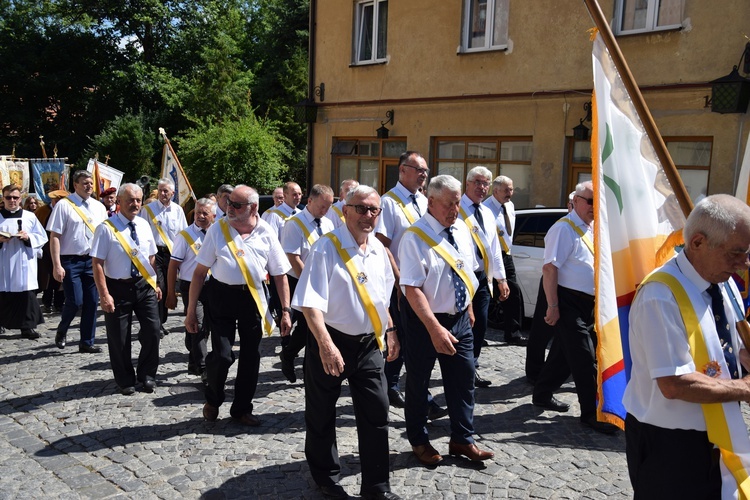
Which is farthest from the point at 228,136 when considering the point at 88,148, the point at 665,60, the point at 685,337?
the point at 685,337

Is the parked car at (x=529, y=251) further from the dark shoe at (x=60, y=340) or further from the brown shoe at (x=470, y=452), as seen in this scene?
the dark shoe at (x=60, y=340)

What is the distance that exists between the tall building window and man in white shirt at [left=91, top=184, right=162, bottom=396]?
9.18m

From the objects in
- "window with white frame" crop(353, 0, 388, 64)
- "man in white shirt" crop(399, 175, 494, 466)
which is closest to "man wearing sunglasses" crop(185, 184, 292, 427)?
"man in white shirt" crop(399, 175, 494, 466)

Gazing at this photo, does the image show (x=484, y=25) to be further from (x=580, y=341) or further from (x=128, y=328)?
(x=128, y=328)

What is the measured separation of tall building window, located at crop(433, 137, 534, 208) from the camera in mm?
14492

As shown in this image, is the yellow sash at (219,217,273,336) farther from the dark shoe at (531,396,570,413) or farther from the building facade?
the building facade

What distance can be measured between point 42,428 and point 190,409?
1144 millimetres

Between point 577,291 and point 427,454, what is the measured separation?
6.04ft

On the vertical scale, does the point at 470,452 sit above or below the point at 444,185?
below

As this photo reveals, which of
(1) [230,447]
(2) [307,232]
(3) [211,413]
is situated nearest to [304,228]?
(2) [307,232]

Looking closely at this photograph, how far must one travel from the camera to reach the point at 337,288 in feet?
14.5

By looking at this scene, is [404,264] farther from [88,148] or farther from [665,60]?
[88,148]

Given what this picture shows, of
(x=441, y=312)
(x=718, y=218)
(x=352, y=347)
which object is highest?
(x=718, y=218)

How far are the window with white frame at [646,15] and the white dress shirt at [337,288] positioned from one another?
9.54 m
